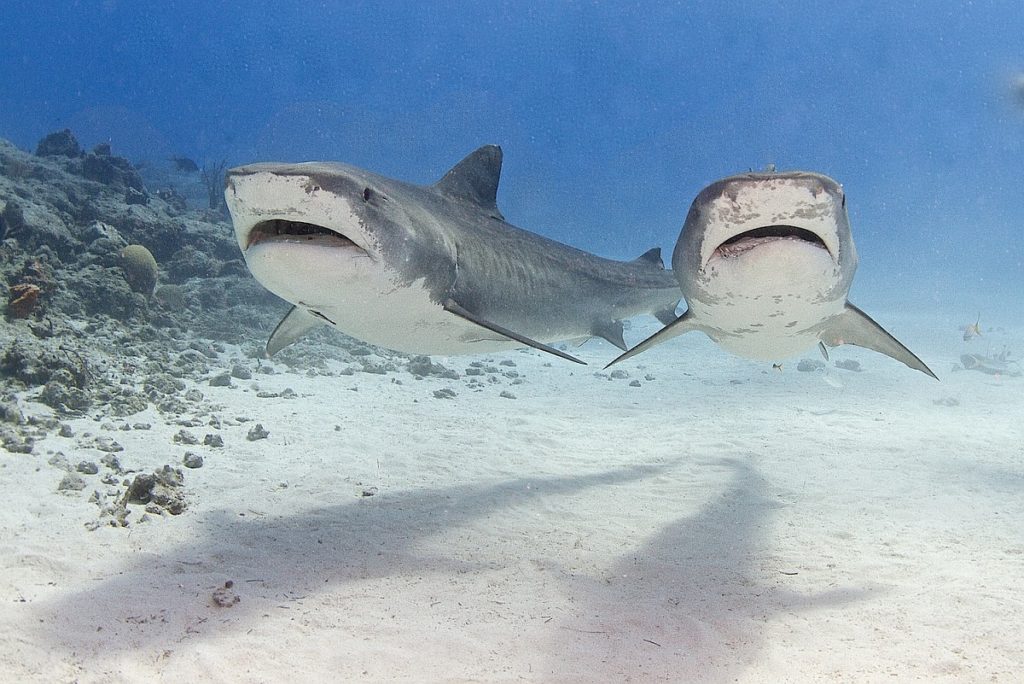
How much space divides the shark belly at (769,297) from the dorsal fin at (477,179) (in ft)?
8.54

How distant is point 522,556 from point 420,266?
7.61ft

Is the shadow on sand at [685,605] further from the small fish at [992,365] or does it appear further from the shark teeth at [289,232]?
the small fish at [992,365]

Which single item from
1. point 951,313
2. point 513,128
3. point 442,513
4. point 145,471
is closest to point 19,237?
point 145,471

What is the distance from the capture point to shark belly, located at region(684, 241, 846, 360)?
3.13 meters

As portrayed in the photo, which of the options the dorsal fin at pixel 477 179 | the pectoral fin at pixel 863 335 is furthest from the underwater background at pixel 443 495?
the dorsal fin at pixel 477 179

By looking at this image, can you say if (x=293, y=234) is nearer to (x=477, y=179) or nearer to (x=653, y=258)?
(x=477, y=179)

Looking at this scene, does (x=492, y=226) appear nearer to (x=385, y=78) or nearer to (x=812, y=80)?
(x=812, y=80)

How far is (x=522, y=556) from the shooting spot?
4.21 m

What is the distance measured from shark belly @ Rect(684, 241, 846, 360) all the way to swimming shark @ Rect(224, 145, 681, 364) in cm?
122

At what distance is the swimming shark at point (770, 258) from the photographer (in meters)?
2.79

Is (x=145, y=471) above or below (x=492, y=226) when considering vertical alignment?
below

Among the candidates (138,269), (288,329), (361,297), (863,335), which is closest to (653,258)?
(863,335)

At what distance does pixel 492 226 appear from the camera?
580 centimetres

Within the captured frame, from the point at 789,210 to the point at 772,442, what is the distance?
5975mm
